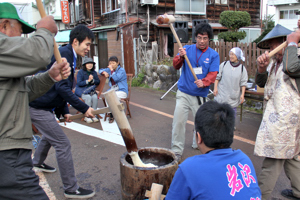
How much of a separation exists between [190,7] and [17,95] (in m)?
14.2

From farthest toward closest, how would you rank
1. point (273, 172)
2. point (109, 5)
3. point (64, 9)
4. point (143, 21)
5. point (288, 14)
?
1. point (288, 14)
2. point (64, 9)
3. point (109, 5)
4. point (143, 21)
5. point (273, 172)

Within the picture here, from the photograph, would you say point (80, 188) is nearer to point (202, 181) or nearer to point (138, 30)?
point (202, 181)

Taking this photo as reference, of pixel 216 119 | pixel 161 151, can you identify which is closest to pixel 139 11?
pixel 161 151

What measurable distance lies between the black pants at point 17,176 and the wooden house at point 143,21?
37.5ft

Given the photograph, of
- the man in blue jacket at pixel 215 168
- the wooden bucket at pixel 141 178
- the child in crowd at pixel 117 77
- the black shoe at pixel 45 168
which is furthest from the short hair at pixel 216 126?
the child in crowd at pixel 117 77

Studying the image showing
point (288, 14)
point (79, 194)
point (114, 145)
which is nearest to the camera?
point (79, 194)

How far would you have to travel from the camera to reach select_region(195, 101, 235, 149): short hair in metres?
1.62

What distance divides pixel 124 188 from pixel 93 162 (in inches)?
66.0

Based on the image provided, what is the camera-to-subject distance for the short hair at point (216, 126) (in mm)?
1620

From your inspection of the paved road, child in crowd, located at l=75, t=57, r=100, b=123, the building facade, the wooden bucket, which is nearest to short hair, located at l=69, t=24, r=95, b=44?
the wooden bucket

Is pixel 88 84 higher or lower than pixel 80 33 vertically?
lower

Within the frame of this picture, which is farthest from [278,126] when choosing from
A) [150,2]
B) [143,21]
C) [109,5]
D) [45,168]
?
[109,5]

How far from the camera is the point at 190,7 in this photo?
568 inches

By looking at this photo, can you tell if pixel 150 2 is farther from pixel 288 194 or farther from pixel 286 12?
pixel 286 12
